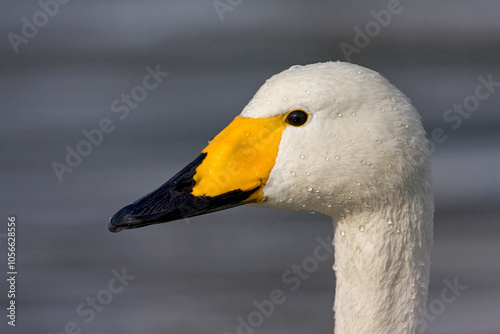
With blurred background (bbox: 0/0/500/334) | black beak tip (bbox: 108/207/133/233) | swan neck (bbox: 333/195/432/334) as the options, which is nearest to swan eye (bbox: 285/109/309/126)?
swan neck (bbox: 333/195/432/334)

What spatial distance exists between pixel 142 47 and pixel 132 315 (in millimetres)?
2422

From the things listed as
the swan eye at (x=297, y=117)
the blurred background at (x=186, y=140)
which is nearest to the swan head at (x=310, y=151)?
the swan eye at (x=297, y=117)

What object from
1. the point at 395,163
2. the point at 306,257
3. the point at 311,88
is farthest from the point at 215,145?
the point at 306,257

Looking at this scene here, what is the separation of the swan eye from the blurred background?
3269mm

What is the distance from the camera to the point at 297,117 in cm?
280

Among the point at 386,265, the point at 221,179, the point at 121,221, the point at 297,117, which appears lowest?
the point at 386,265

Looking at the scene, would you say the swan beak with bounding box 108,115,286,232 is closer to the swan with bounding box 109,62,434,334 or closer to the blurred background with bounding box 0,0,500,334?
the swan with bounding box 109,62,434,334

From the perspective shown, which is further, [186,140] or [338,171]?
[186,140]

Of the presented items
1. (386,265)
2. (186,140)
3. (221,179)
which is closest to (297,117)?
(221,179)

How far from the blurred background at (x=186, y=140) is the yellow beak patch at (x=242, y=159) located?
10.4 feet

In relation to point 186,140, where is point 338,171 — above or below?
below

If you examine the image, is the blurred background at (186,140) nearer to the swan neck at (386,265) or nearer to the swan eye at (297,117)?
the swan neck at (386,265)

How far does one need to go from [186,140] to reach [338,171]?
374 cm

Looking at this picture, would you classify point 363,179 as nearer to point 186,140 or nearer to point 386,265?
point 386,265
